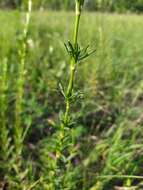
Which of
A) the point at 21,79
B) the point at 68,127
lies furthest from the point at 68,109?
the point at 21,79

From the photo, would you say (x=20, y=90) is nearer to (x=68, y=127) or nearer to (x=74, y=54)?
(x=68, y=127)

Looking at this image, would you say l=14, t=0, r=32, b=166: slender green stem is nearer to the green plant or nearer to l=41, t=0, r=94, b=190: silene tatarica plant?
the green plant

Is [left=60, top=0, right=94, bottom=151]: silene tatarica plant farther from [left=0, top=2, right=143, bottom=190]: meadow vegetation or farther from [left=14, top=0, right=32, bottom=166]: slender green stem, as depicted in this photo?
[left=14, top=0, right=32, bottom=166]: slender green stem

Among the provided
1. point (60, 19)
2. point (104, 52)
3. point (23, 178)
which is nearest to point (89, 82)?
point (104, 52)

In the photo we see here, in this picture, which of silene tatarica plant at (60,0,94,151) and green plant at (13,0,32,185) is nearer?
silene tatarica plant at (60,0,94,151)

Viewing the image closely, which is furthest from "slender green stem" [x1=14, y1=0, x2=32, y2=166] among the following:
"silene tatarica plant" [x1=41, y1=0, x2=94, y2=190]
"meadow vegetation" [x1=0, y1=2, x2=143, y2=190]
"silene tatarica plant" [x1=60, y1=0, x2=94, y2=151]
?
"silene tatarica plant" [x1=60, y1=0, x2=94, y2=151]

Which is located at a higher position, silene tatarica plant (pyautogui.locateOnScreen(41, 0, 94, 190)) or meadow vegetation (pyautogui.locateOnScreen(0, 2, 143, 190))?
silene tatarica plant (pyautogui.locateOnScreen(41, 0, 94, 190))

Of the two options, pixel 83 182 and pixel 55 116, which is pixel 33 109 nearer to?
pixel 55 116

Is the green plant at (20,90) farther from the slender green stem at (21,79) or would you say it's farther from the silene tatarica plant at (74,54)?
the silene tatarica plant at (74,54)
